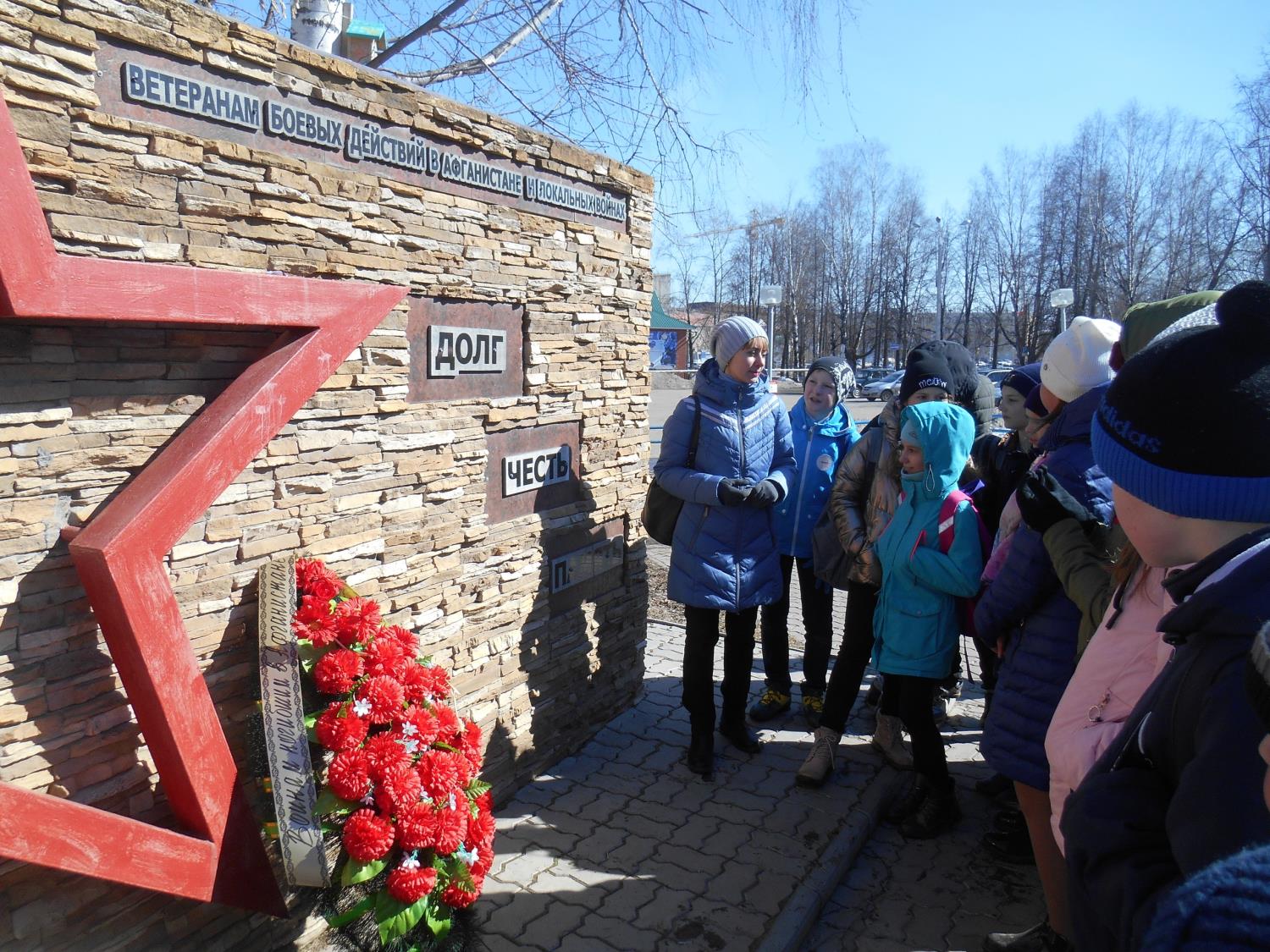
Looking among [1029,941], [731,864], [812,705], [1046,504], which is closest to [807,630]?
[812,705]

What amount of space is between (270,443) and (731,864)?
2395 mm

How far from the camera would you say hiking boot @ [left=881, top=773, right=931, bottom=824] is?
13.3ft

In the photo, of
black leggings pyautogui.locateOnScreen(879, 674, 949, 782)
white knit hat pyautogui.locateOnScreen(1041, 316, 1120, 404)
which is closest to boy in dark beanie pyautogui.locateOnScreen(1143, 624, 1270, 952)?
white knit hat pyautogui.locateOnScreen(1041, 316, 1120, 404)

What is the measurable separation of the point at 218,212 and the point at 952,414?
280 cm

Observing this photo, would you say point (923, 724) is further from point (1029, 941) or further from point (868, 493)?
point (868, 493)

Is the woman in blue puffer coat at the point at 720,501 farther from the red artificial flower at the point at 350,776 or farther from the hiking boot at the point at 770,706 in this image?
the red artificial flower at the point at 350,776

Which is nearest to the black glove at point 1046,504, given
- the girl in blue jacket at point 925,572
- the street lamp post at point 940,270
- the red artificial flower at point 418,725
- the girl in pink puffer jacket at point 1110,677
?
the girl in pink puffer jacket at point 1110,677

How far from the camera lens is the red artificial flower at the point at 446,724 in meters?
2.88

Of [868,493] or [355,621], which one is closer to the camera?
[355,621]

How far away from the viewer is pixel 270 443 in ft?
9.16

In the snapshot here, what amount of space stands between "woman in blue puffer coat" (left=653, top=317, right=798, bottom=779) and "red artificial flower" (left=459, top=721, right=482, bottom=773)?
1455 millimetres

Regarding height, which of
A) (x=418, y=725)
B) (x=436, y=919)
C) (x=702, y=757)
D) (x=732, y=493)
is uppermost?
(x=732, y=493)

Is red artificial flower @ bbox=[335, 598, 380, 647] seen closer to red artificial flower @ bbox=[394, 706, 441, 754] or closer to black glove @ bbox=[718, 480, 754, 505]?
red artificial flower @ bbox=[394, 706, 441, 754]

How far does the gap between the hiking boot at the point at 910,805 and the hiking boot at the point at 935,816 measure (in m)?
0.03
